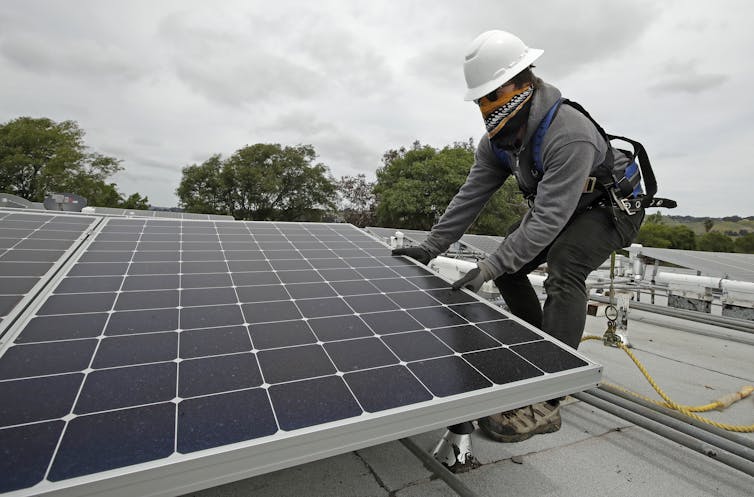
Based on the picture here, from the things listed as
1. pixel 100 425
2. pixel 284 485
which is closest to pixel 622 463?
pixel 284 485

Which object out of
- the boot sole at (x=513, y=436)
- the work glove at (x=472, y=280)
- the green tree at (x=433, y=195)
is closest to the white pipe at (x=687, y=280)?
the boot sole at (x=513, y=436)

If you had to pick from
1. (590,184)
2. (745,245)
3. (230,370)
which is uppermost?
(590,184)

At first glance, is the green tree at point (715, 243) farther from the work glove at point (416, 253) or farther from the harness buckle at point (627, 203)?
the work glove at point (416, 253)

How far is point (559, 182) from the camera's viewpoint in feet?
8.26

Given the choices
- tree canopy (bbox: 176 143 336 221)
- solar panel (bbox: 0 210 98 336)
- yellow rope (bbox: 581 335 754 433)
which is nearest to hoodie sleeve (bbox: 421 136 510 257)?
yellow rope (bbox: 581 335 754 433)

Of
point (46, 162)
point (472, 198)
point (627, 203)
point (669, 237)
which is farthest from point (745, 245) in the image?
point (46, 162)

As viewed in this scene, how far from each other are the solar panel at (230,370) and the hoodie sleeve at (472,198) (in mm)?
844

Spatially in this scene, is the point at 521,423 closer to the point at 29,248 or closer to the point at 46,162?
the point at 29,248

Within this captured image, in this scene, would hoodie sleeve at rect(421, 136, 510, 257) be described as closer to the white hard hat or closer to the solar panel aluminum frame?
the white hard hat

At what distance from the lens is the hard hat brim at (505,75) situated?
2.65 meters

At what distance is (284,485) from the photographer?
2.15 metres

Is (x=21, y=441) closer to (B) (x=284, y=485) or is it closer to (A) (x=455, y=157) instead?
(B) (x=284, y=485)

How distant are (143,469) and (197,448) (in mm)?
144

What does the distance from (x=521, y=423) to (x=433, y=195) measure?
27.4m
